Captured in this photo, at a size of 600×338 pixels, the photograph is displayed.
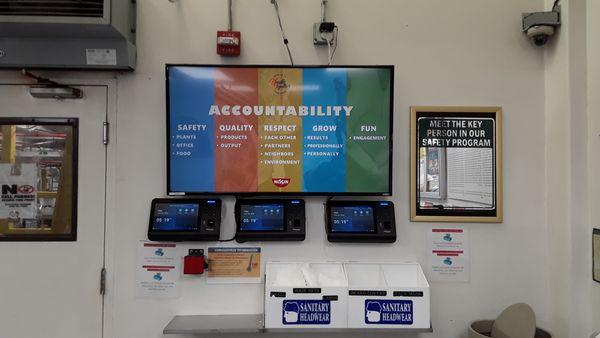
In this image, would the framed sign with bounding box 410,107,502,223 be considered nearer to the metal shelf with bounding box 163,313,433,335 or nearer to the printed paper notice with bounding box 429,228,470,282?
the printed paper notice with bounding box 429,228,470,282

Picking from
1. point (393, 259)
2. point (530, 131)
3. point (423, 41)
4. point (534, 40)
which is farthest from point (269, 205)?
point (534, 40)

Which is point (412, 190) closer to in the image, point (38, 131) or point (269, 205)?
point (269, 205)

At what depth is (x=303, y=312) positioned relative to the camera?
1.72 metres

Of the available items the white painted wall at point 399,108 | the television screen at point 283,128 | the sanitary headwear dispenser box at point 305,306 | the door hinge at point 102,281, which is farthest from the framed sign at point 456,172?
the door hinge at point 102,281

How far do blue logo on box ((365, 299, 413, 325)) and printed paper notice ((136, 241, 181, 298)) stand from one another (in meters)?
0.98

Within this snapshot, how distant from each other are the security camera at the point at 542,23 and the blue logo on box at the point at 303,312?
1729 mm

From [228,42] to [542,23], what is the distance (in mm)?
1581

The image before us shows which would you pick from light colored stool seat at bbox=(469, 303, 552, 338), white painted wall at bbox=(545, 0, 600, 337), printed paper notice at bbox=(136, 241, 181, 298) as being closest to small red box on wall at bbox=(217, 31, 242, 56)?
printed paper notice at bbox=(136, 241, 181, 298)

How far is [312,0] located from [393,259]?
143 cm

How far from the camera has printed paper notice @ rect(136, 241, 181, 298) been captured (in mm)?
1927

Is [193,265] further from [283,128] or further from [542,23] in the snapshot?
[542,23]

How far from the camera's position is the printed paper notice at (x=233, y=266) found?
192 cm

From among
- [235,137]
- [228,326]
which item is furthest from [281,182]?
[228,326]

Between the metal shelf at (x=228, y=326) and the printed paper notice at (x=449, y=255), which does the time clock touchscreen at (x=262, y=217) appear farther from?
the printed paper notice at (x=449, y=255)
